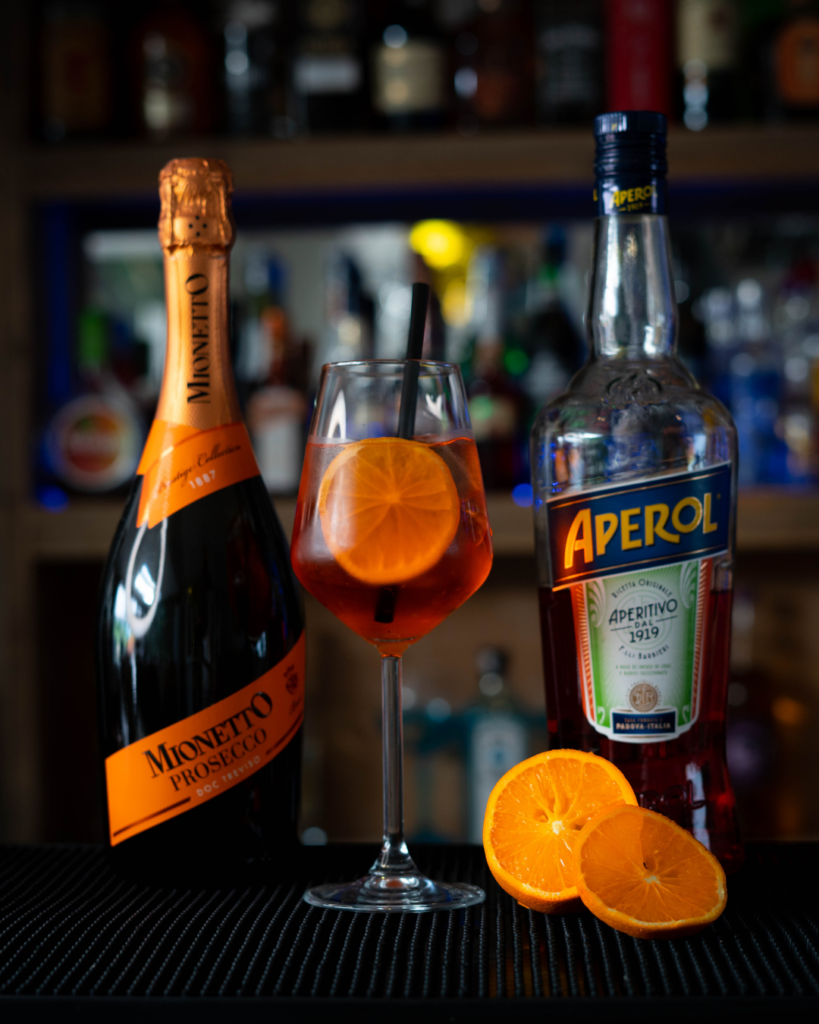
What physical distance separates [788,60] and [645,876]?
1.33 meters

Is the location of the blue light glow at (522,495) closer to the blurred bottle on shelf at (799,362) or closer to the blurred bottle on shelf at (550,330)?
the blurred bottle on shelf at (550,330)

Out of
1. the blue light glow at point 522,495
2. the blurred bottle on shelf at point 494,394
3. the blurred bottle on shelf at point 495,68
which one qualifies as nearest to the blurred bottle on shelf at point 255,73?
the blurred bottle on shelf at point 495,68

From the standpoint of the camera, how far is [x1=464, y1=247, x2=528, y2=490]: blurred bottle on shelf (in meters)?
1.55

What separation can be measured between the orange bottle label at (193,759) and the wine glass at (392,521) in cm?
8

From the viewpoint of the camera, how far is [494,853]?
0.57m

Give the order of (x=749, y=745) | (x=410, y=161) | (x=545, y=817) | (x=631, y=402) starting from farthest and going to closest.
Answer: (x=749, y=745) → (x=410, y=161) → (x=631, y=402) → (x=545, y=817)

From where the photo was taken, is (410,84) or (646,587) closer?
(646,587)

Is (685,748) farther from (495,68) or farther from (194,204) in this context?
(495,68)

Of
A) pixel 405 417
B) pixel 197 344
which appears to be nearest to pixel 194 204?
pixel 197 344

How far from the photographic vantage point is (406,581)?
1.95 ft

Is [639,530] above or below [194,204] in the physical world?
below

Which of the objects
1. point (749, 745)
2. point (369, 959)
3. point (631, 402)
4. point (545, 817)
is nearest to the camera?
point (369, 959)

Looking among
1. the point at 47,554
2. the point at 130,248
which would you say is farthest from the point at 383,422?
the point at 130,248

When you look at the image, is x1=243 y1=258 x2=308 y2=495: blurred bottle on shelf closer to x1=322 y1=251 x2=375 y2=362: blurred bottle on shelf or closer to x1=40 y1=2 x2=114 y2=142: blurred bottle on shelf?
x1=322 y1=251 x2=375 y2=362: blurred bottle on shelf
